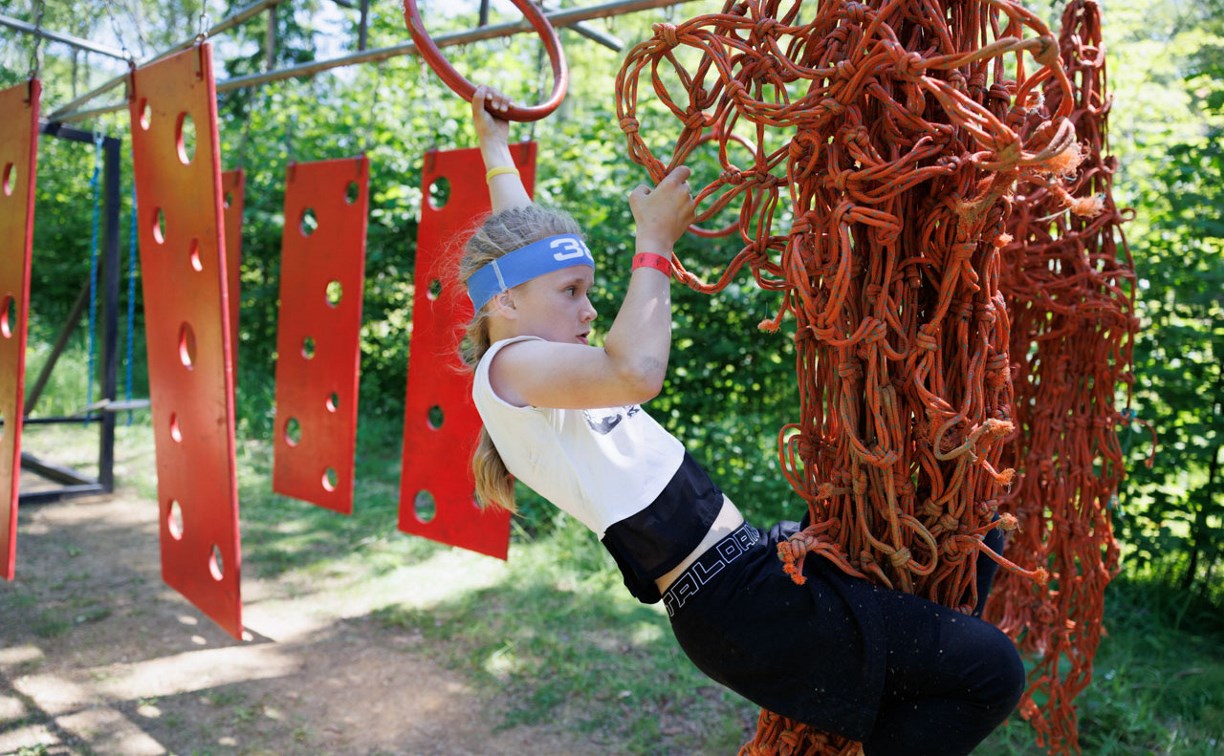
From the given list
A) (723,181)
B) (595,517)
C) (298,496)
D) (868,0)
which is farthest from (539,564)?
(868,0)

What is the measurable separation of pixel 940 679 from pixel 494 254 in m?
1.11

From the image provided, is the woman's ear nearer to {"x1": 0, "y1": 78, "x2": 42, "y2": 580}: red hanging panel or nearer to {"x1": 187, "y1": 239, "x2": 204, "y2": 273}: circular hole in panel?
{"x1": 187, "y1": 239, "x2": 204, "y2": 273}: circular hole in panel

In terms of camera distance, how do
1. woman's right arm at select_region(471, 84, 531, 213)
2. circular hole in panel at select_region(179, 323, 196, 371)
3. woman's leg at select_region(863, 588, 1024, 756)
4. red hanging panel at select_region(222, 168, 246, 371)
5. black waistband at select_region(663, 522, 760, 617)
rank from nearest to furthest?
woman's leg at select_region(863, 588, 1024, 756) < black waistband at select_region(663, 522, 760, 617) < woman's right arm at select_region(471, 84, 531, 213) < circular hole in panel at select_region(179, 323, 196, 371) < red hanging panel at select_region(222, 168, 246, 371)

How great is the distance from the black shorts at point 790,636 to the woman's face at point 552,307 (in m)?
0.51

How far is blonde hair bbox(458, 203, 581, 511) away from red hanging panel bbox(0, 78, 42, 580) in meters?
2.15

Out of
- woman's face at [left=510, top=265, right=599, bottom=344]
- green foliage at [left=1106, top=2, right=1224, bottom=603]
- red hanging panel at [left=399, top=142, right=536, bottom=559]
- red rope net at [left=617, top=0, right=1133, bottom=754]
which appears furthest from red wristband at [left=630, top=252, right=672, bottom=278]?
green foliage at [left=1106, top=2, right=1224, bottom=603]

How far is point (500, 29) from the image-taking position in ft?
10.6

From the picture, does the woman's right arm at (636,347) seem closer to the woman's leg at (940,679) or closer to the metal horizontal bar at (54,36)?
the woman's leg at (940,679)

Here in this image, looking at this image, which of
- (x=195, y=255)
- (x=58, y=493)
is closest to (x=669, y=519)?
(x=195, y=255)

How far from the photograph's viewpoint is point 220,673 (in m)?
3.48

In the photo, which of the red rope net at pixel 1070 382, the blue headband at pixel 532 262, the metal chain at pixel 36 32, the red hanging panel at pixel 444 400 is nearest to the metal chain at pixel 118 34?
the metal chain at pixel 36 32

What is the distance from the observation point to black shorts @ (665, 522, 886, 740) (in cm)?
152

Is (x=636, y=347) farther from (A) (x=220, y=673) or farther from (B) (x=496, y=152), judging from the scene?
(A) (x=220, y=673)

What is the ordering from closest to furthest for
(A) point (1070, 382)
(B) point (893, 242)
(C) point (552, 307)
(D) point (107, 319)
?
1. (B) point (893, 242)
2. (C) point (552, 307)
3. (A) point (1070, 382)
4. (D) point (107, 319)
